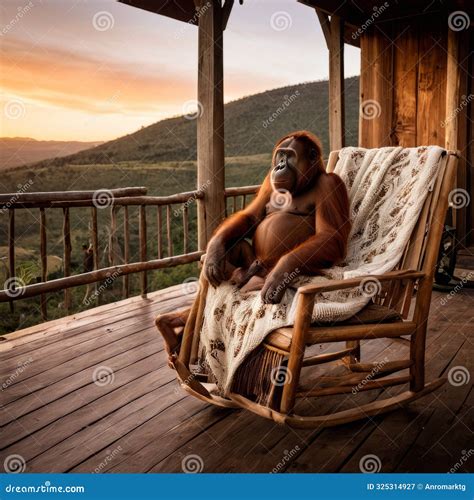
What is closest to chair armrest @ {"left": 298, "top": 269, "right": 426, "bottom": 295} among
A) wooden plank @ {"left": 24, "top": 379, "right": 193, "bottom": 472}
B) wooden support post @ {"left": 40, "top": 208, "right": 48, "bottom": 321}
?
wooden plank @ {"left": 24, "top": 379, "right": 193, "bottom": 472}

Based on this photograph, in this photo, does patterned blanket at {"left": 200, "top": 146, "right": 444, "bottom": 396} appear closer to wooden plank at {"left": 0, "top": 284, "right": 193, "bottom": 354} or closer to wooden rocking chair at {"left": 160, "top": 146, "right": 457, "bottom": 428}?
Answer: wooden rocking chair at {"left": 160, "top": 146, "right": 457, "bottom": 428}

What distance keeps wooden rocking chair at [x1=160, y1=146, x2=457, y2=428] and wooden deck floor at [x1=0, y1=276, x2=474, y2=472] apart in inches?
3.4

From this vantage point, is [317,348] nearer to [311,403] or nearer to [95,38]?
[311,403]

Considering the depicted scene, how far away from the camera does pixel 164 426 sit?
204 centimetres

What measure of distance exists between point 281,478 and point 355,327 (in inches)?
23.6

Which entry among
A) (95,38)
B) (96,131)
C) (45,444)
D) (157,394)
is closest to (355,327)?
(157,394)

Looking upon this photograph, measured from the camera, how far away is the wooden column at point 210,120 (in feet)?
13.7

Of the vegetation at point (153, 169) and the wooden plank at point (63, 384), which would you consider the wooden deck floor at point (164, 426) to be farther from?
the vegetation at point (153, 169)

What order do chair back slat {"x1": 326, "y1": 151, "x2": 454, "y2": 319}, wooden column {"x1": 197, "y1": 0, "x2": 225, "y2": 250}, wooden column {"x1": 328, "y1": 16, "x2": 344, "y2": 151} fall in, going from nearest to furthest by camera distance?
1. chair back slat {"x1": 326, "y1": 151, "x2": 454, "y2": 319}
2. wooden column {"x1": 197, "y1": 0, "x2": 225, "y2": 250}
3. wooden column {"x1": 328, "y1": 16, "x2": 344, "y2": 151}

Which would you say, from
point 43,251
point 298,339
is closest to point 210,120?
point 43,251

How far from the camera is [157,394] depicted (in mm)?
2361

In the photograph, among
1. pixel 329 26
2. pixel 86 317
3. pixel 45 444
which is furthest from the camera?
pixel 329 26

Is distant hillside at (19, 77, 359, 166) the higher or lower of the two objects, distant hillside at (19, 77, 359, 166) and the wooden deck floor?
the higher

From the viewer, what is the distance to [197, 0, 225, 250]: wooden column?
13.7 ft
